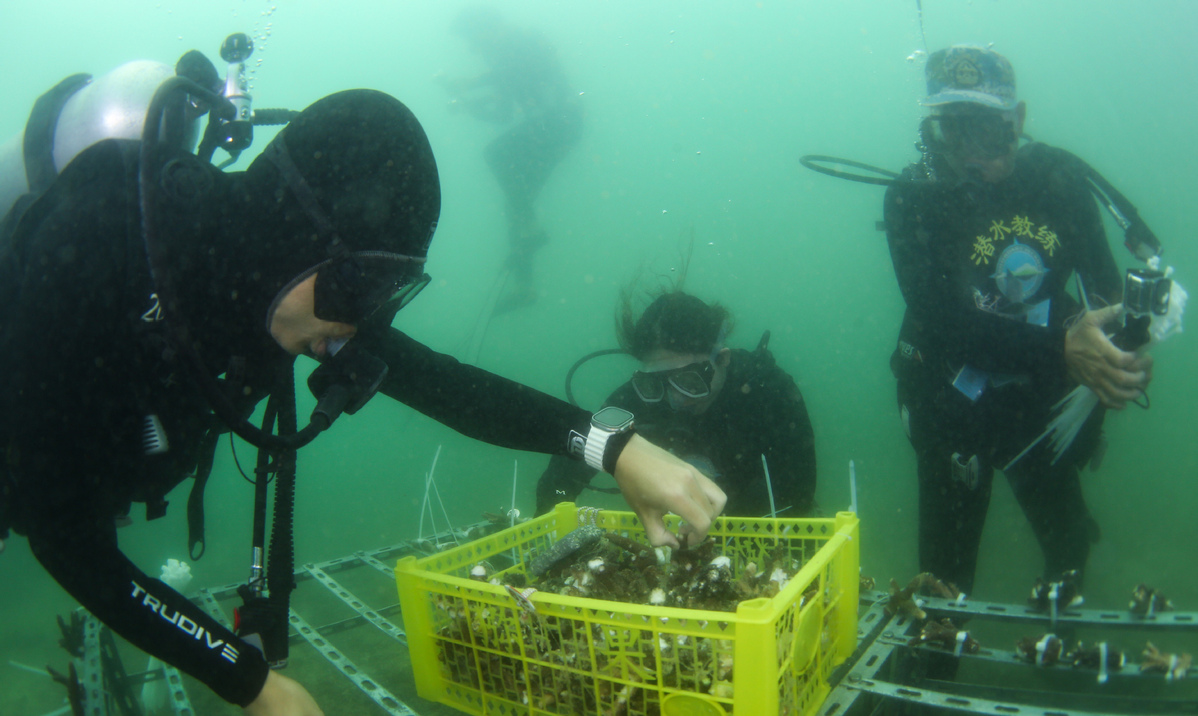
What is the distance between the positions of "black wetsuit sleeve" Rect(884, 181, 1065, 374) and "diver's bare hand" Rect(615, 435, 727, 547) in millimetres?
1869

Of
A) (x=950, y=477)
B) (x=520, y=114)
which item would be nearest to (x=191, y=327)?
(x=950, y=477)

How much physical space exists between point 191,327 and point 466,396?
744 mm

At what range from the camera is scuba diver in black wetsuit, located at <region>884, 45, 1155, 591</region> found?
287cm

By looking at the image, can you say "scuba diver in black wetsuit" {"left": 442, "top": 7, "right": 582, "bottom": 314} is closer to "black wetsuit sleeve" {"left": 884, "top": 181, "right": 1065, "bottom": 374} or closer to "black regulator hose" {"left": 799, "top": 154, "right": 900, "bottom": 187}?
"black regulator hose" {"left": 799, "top": 154, "right": 900, "bottom": 187}

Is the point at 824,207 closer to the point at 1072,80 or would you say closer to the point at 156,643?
the point at 1072,80

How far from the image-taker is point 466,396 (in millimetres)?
1852

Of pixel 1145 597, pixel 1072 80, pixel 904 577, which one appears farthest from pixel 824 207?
pixel 1145 597

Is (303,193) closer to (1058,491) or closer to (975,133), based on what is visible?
(975,133)

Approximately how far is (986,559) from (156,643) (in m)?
7.96

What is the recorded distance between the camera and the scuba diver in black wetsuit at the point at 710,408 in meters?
3.40

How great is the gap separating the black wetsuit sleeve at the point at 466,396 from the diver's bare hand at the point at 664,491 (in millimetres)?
296

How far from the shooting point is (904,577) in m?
5.51

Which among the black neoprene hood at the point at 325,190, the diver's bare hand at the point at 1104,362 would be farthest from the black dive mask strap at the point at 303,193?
the diver's bare hand at the point at 1104,362

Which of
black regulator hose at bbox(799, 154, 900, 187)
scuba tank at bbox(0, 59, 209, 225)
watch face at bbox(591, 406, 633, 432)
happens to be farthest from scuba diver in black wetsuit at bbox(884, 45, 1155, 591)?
scuba tank at bbox(0, 59, 209, 225)
